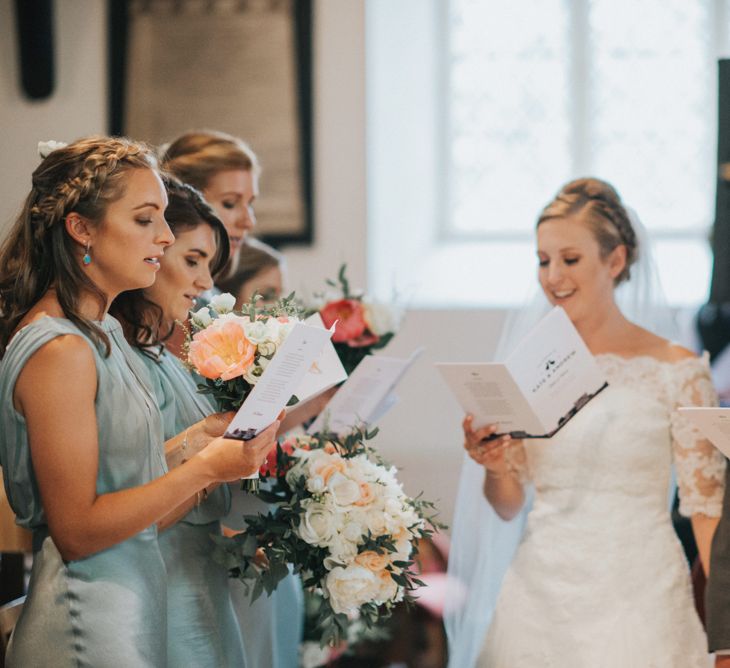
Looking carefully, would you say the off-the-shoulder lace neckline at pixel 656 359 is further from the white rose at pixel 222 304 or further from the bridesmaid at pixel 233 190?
the white rose at pixel 222 304

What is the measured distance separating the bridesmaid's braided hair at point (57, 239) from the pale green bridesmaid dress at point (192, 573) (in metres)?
0.40

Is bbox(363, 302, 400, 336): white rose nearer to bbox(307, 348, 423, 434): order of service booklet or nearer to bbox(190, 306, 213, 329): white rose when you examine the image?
bbox(307, 348, 423, 434): order of service booklet

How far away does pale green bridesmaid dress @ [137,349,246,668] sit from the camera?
7.75 ft

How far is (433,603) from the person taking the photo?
4328 millimetres

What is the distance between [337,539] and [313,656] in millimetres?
2062

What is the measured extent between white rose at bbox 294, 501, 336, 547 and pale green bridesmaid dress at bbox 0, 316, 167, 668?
0.37 meters

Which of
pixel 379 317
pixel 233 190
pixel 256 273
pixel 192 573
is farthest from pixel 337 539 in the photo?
pixel 256 273

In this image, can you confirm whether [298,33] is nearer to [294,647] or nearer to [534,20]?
[534,20]

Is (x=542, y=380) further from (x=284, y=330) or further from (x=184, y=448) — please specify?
(x=184, y=448)

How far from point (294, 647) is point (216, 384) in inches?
51.1

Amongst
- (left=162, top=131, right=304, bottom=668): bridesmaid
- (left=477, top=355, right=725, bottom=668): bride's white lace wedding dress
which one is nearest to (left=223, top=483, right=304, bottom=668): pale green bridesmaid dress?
(left=162, top=131, right=304, bottom=668): bridesmaid

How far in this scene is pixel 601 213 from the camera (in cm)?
320

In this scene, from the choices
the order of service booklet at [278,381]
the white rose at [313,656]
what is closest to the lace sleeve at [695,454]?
the order of service booklet at [278,381]

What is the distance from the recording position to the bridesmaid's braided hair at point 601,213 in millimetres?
3186
